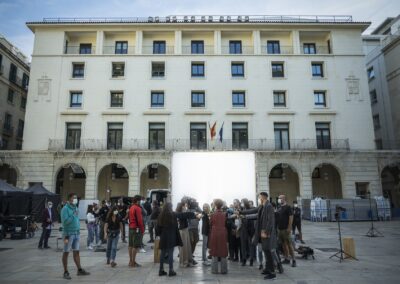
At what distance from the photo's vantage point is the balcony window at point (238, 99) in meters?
32.0

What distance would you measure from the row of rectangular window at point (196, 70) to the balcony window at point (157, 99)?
6.55 ft

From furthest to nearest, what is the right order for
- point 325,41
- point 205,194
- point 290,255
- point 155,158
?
point 325,41
point 155,158
point 205,194
point 290,255

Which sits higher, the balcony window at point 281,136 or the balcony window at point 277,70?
the balcony window at point 277,70

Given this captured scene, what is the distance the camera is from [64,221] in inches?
311

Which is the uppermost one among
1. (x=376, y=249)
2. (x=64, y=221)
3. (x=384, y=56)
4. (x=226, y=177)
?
(x=384, y=56)

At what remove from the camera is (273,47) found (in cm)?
3403

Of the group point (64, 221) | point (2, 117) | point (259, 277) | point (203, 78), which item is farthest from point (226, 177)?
point (2, 117)

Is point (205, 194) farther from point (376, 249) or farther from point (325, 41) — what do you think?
→ point (325, 41)

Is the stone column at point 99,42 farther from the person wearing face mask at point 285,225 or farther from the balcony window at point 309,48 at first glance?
the person wearing face mask at point 285,225

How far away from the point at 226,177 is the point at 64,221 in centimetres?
747

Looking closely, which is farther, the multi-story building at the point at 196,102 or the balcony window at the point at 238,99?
the balcony window at the point at 238,99

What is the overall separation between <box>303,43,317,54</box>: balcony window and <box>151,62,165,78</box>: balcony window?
1542 cm

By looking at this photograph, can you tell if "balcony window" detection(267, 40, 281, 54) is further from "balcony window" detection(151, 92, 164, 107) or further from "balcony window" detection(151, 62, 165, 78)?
"balcony window" detection(151, 92, 164, 107)

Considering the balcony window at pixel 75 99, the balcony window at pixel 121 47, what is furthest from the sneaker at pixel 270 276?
the balcony window at pixel 121 47
